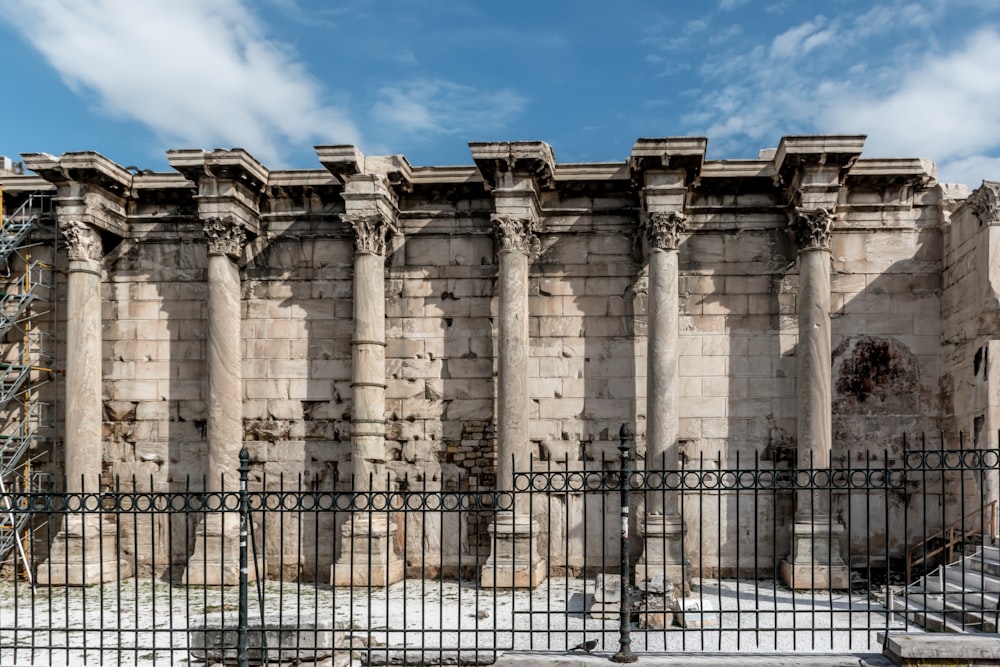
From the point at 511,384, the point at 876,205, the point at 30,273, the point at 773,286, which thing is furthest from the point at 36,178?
the point at 876,205

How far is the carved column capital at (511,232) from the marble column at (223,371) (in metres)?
4.18

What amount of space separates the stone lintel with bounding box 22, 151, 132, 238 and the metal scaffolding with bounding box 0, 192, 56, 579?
1020 millimetres

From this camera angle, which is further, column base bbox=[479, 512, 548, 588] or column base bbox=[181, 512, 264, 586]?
column base bbox=[181, 512, 264, 586]

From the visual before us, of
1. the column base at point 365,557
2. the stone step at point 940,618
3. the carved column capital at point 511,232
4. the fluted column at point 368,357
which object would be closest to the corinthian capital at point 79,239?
the fluted column at point 368,357

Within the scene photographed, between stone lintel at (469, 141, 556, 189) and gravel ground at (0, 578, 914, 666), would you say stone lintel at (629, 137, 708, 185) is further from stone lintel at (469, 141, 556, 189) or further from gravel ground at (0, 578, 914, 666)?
gravel ground at (0, 578, 914, 666)

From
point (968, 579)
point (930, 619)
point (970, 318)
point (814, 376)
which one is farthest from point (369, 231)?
point (968, 579)

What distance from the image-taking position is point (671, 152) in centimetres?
1225

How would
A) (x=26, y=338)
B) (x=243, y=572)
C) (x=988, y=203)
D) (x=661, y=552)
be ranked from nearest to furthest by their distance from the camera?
(x=243, y=572)
(x=988, y=203)
(x=661, y=552)
(x=26, y=338)

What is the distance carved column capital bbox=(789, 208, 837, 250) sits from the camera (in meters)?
12.4

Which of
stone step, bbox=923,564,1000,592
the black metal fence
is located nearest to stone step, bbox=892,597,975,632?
the black metal fence

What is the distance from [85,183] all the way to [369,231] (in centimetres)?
464

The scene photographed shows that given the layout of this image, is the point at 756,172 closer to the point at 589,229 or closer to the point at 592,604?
the point at 589,229

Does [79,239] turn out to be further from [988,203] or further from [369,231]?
[988,203]

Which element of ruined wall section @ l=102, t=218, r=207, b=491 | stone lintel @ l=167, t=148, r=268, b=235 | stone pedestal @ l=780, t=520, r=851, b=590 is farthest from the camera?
ruined wall section @ l=102, t=218, r=207, b=491
